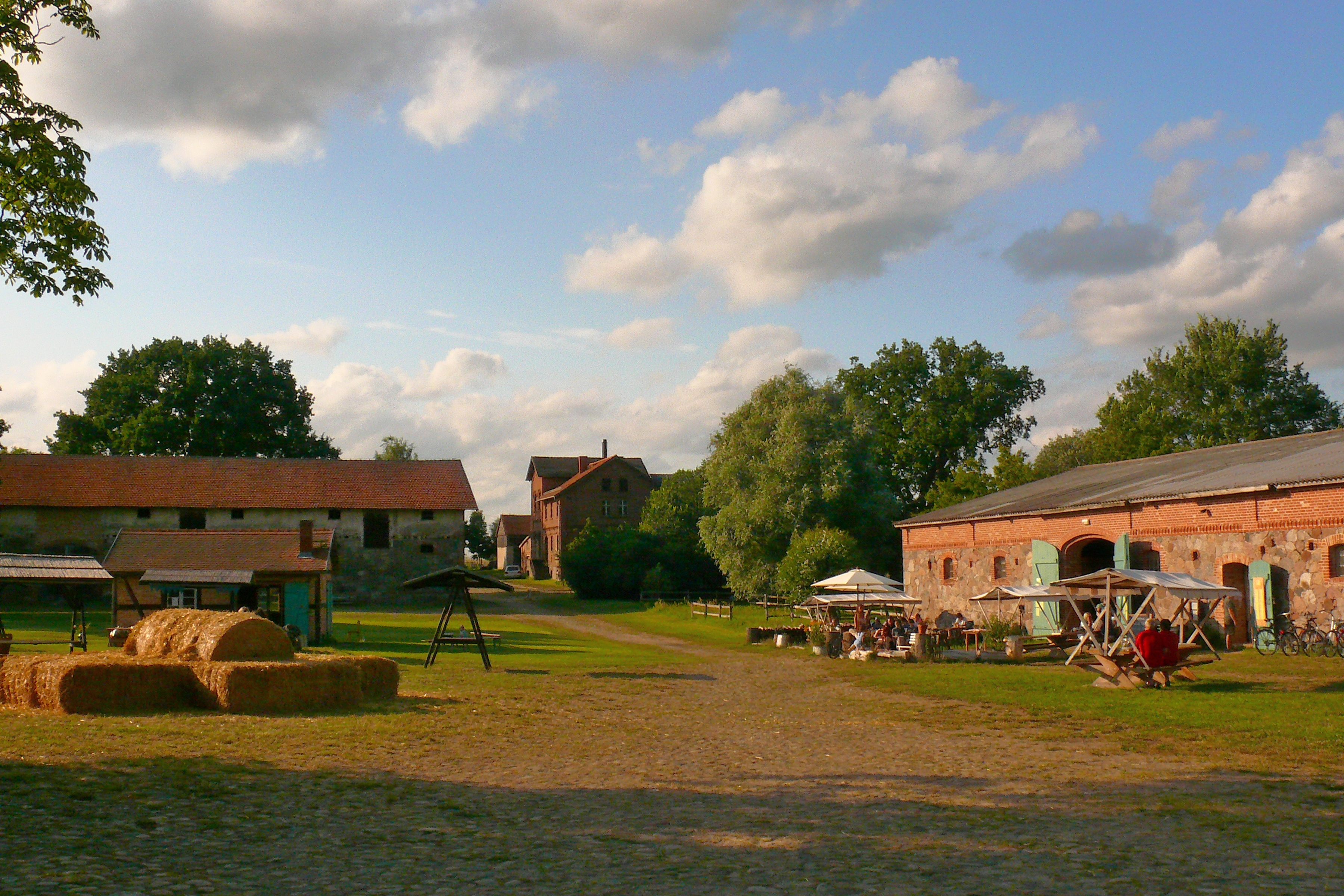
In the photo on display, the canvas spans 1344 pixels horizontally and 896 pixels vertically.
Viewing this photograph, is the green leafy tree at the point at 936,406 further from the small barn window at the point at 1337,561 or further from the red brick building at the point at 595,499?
the small barn window at the point at 1337,561

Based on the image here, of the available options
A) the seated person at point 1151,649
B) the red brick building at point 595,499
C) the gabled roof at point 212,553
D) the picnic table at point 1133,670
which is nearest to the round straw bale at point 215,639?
the gabled roof at point 212,553

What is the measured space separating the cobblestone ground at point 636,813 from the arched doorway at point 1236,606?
14773 mm

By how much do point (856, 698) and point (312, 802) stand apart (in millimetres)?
10273

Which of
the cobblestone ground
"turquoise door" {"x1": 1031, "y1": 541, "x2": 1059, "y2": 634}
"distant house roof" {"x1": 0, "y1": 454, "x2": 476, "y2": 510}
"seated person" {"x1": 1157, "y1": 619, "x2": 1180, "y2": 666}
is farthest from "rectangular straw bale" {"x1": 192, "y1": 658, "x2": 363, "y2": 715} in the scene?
"distant house roof" {"x1": 0, "y1": 454, "x2": 476, "y2": 510}

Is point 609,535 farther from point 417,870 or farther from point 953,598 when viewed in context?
point 417,870

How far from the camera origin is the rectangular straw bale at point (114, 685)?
44.8ft

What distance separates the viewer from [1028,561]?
3216 centimetres

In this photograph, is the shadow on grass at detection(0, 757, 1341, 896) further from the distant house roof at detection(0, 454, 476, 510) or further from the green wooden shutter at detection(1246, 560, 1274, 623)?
the distant house roof at detection(0, 454, 476, 510)

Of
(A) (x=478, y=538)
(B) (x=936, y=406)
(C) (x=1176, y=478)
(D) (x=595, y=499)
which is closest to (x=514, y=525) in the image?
(A) (x=478, y=538)

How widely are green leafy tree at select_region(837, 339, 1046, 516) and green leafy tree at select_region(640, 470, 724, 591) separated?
10.9m

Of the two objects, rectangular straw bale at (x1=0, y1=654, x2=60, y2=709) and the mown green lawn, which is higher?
rectangular straw bale at (x1=0, y1=654, x2=60, y2=709)

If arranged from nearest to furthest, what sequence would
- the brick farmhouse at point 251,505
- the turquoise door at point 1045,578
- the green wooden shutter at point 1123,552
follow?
1. the green wooden shutter at point 1123,552
2. the turquoise door at point 1045,578
3. the brick farmhouse at point 251,505

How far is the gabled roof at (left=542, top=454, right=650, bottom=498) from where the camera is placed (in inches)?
3022

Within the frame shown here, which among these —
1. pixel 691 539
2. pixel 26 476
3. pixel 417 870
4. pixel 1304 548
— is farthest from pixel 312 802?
pixel 691 539
